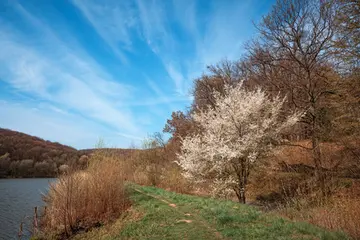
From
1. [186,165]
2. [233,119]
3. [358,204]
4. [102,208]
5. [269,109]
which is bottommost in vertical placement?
[102,208]

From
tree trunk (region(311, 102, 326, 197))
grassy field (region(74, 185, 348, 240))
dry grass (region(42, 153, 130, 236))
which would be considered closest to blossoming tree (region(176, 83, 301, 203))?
tree trunk (region(311, 102, 326, 197))

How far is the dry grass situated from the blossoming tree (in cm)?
422

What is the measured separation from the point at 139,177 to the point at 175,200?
9.20 metres

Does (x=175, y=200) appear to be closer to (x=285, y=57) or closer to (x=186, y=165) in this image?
(x=186, y=165)

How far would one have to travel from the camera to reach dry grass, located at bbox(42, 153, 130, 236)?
8.20 meters

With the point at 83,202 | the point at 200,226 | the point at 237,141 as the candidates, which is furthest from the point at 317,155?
the point at 83,202

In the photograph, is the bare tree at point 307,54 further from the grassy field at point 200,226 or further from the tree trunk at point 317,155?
the grassy field at point 200,226

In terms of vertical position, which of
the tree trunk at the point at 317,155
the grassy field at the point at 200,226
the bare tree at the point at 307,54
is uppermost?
the bare tree at the point at 307,54

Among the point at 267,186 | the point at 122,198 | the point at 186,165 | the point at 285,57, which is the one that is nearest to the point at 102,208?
the point at 122,198

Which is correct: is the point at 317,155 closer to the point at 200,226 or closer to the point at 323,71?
the point at 323,71

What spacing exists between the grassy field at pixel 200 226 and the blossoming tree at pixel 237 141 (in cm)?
305

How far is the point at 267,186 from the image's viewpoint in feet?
44.8

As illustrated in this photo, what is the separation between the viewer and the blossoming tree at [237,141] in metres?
10.6

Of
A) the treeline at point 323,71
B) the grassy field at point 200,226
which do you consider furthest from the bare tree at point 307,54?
the grassy field at point 200,226
